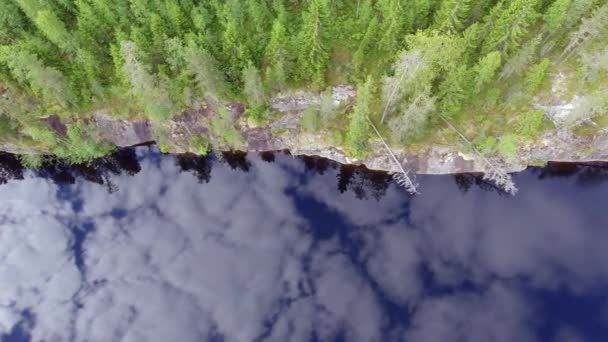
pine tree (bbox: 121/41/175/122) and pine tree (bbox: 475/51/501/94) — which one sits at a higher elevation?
pine tree (bbox: 121/41/175/122)

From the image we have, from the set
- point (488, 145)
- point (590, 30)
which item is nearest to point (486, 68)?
point (488, 145)

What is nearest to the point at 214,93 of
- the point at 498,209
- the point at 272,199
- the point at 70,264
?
the point at 272,199

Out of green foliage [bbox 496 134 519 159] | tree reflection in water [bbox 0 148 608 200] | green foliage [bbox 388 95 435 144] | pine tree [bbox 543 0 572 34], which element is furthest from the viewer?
tree reflection in water [bbox 0 148 608 200]

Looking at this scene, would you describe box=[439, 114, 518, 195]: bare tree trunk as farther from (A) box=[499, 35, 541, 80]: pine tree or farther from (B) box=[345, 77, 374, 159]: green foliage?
(B) box=[345, 77, 374, 159]: green foliage

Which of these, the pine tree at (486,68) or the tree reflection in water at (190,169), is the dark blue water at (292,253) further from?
the pine tree at (486,68)

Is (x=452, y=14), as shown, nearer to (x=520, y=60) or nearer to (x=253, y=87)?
(x=520, y=60)

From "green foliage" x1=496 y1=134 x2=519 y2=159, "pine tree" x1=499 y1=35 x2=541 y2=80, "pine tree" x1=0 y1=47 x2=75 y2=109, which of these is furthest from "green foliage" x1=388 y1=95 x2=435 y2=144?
"pine tree" x1=0 y1=47 x2=75 y2=109
